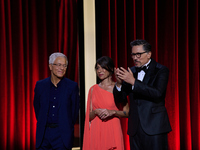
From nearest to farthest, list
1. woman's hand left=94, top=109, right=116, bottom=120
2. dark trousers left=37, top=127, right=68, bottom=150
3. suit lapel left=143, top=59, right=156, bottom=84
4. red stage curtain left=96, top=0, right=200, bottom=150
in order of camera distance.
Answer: suit lapel left=143, top=59, right=156, bottom=84 → dark trousers left=37, top=127, right=68, bottom=150 → woman's hand left=94, top=109, right=116, bottom=120 → red stage curtain left=96, top=0, right=200, bottom=150

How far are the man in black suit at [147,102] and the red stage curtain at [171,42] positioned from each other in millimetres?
1701

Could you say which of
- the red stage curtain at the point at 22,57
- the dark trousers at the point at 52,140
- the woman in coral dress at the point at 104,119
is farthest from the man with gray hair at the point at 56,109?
the red stage curtain at the point at 22,57

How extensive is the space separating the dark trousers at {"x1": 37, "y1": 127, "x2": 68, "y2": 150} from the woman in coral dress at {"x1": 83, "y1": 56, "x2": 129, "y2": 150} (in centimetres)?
43

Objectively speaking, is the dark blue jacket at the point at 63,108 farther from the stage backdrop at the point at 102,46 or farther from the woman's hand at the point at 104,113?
the stage backdrop at the point at 102,46

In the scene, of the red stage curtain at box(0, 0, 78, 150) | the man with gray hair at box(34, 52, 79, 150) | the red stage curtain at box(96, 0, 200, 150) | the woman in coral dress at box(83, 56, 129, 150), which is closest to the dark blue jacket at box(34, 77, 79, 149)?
the man with gray hair at box(34, 52, 79, 150)

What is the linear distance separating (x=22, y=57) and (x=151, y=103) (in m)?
2.16

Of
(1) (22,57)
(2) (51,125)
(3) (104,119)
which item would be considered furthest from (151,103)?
(1) (22,57)

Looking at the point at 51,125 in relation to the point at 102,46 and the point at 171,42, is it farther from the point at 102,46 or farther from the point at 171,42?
the point at 171,42


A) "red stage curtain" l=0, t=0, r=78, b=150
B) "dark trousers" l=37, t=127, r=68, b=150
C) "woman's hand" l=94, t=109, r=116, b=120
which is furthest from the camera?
"red stage curtain" l=0, t=0, r=78, b=150

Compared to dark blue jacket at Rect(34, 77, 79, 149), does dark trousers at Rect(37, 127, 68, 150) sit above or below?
below

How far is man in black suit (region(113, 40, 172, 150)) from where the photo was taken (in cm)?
207

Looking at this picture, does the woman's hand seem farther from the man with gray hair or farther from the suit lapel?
the suit lapel

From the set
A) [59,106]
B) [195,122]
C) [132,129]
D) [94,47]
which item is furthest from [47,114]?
[195,122]

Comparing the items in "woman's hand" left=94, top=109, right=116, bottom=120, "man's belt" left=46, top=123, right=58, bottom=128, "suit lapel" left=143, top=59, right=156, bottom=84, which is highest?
"suit lapel" left=143, top=59, right=156, bottom=84
